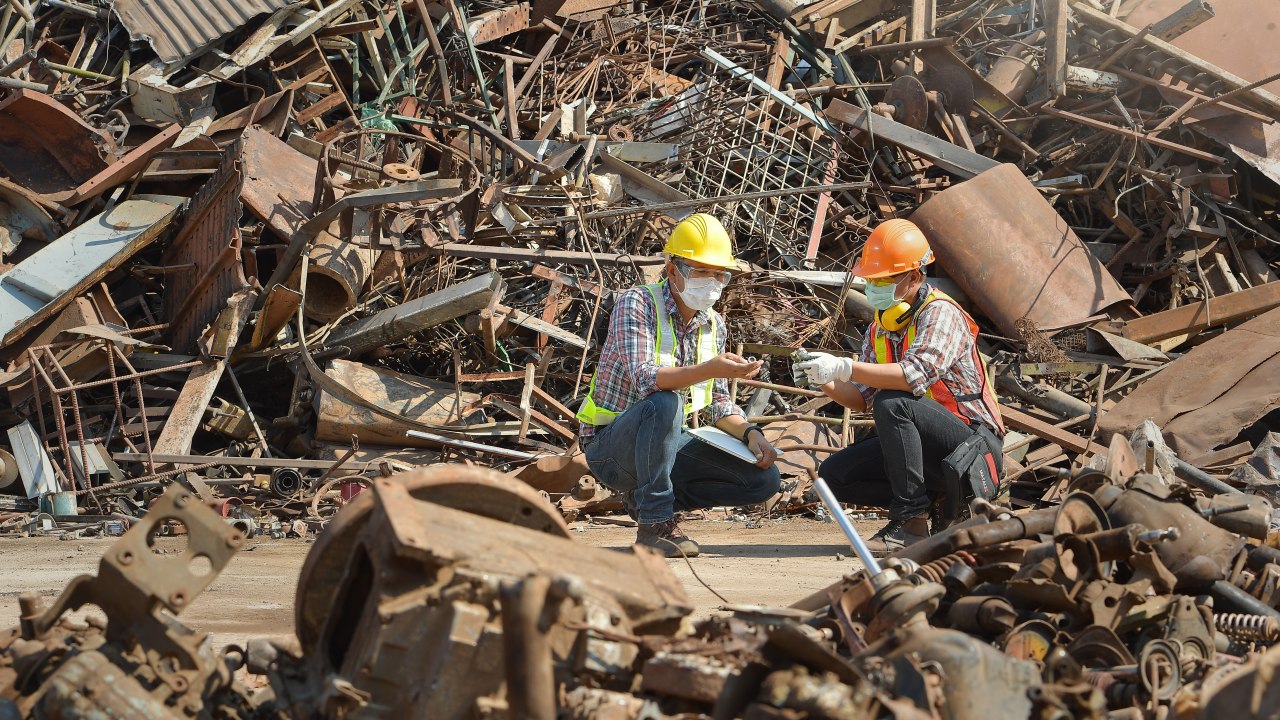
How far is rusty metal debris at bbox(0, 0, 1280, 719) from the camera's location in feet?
25.2

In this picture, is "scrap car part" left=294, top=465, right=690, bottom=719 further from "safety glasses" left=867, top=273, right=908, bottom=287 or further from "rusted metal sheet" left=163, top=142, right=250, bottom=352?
"rusted metal sheet" left=163, top=142, right=250, bottom=352

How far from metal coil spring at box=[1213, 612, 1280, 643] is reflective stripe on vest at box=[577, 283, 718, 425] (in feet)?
8.50

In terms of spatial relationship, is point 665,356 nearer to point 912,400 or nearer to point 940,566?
point 912,400

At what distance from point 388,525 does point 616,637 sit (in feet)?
1.62

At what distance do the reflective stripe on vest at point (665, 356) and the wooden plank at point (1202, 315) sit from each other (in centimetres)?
471

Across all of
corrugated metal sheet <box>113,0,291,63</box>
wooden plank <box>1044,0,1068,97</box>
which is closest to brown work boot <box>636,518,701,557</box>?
wooden plank <box>1044,0,1068,97</box>

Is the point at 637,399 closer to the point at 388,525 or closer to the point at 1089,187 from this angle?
the point at 388,525

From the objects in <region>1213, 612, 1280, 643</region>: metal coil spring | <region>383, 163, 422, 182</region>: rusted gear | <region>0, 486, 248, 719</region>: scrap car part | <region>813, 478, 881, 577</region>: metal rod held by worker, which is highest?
<region>0, 486, 248, 719</region>: scrap car part

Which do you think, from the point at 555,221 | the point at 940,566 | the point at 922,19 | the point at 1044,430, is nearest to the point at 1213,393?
the point at 1044,430

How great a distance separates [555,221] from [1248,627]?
6.27 metres

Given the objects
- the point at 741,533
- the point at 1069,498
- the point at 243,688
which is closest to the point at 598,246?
the point at 741,533

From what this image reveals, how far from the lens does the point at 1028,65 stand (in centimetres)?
1038

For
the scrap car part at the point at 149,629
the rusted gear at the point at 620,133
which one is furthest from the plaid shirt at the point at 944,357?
the rusted gear at the point at 620,133

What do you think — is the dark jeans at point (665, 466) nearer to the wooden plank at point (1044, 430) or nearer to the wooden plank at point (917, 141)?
the wooden plank at point (1044, 430)
